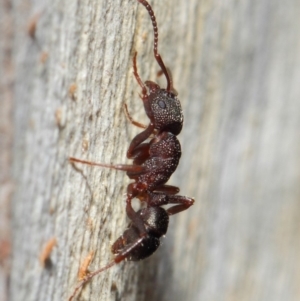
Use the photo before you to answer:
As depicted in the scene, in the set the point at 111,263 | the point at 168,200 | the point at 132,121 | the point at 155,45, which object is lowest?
the point at 111,263

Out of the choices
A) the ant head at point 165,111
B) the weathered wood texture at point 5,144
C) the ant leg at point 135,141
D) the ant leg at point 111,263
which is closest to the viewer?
the ant leg at point 111,263

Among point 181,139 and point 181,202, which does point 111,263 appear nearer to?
point 181,202

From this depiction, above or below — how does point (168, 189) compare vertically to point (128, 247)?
above

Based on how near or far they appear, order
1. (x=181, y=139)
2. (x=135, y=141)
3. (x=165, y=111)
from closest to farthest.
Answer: (x=135, y=141) < (x=165, y=111) < (x=181, y=139)

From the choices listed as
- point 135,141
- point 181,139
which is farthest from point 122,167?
point 181,139

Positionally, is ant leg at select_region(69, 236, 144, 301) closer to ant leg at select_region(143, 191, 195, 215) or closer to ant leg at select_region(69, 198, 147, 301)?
ant leg at select_region(69, 198, 147, 301)

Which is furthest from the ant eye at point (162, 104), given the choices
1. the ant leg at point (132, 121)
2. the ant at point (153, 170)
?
the ant leg at point (132, 121)

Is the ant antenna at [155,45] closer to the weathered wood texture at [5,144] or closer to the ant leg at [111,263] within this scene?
the weathered wood texture at [5,144]

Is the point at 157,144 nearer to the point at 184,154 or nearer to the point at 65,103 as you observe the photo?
the point at 184,154

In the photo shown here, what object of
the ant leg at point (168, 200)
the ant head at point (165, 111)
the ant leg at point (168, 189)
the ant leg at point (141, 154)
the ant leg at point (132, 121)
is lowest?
the ant leg at point (168, 200)
